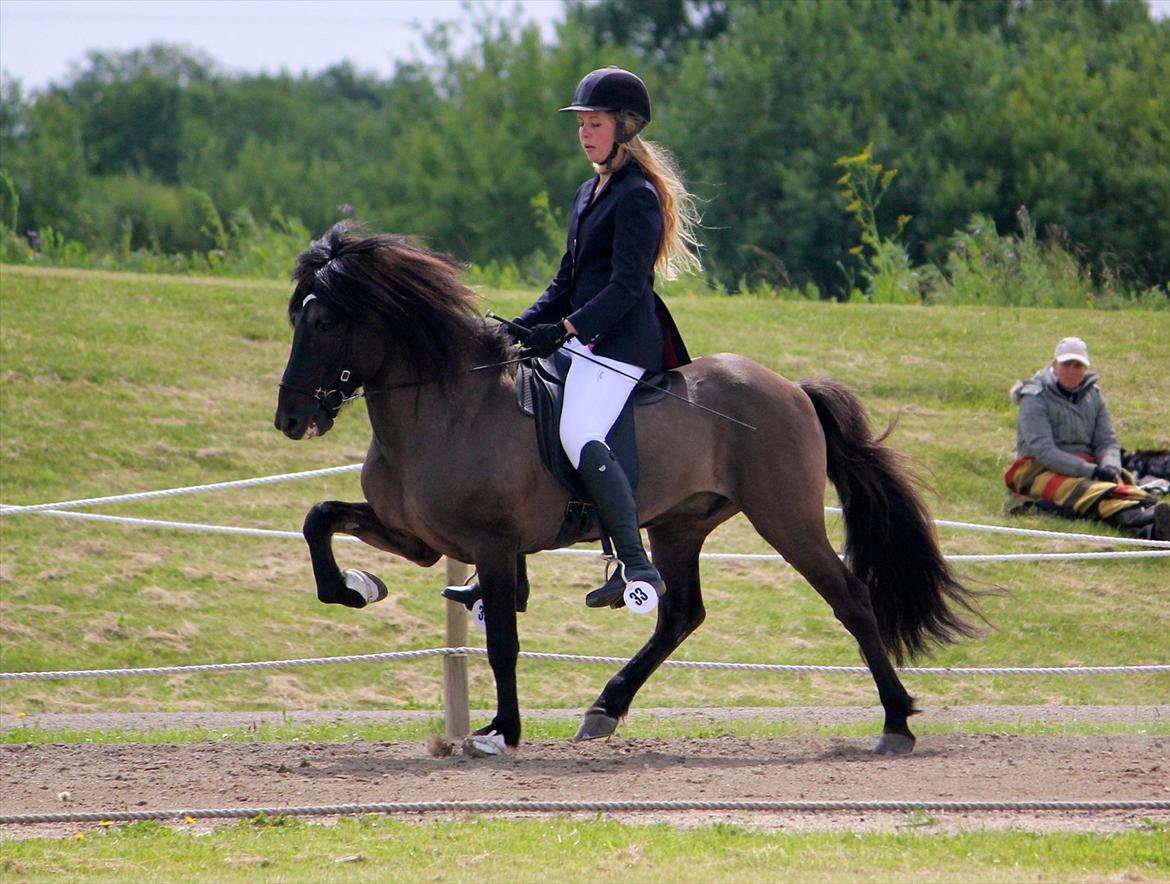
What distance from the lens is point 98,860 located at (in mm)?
5105

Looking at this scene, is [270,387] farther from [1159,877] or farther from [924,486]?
[1159,877]

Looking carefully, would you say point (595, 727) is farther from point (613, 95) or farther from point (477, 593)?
point (613, 95)

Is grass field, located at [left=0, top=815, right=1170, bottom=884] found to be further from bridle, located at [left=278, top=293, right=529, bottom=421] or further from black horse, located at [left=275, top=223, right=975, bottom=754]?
bridle, located at [left=278, top=293, right=529, bottom=421]

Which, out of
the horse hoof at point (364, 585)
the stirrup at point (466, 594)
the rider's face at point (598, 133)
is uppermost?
the rider's face at point (598, 133)

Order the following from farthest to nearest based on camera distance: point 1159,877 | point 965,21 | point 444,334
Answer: point 965,21 < point 444,334 < point 1159,877

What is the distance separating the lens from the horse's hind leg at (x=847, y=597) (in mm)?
7133

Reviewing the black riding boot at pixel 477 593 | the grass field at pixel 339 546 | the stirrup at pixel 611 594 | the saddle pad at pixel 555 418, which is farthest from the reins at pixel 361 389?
the grass field at pixel 339 546

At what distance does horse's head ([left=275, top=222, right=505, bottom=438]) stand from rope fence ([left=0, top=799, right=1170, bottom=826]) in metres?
1.57

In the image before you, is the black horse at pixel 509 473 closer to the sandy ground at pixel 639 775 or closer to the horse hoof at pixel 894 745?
the horse hoof at pixel 894 745

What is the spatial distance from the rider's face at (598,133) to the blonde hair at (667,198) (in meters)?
0.05

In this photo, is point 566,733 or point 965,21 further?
point 965,21

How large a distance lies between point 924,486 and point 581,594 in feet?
12.3

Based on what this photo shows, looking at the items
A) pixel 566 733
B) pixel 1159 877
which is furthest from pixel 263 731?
pixel 1159 877

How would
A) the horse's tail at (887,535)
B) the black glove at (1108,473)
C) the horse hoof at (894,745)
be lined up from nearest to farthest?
the horse hoof at (894,745) < the horse's tail at (887,535) < the black glove at (1108,473)
